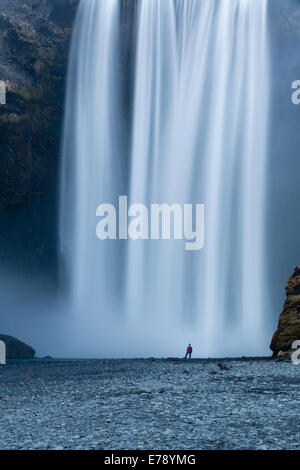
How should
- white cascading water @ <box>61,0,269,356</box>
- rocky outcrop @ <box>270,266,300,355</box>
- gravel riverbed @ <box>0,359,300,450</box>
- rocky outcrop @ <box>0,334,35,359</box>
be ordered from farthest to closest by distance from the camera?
white cascading water @ <box>61,0,269,356</box> < rocky outcrop @ <box>0,334,35,359</box> < rocky outcrop @ <box>270,266,300,355</box> < gravel riverbed @ <box>0,359,300,450</box>

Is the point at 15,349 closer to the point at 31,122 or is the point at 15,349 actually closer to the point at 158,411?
the point at 31,122

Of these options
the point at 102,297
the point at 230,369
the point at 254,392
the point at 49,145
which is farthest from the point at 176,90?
the point at 254,392

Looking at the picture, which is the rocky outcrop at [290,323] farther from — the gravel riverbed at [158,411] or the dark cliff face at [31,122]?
the dark cliff face at [31,122]

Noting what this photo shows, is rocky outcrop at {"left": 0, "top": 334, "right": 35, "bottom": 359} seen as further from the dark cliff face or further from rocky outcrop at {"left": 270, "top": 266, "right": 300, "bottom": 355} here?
rocky outcrop at {"left": 270, "top": 266, "right": 300, "bottom": 355}

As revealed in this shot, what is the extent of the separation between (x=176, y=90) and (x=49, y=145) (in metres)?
11.2

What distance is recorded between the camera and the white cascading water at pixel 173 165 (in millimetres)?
31969

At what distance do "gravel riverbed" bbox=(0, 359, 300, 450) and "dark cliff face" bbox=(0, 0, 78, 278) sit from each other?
23.2 meters

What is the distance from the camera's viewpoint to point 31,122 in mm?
32906

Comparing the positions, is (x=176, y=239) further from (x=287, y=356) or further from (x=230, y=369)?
(x=230, y=369)

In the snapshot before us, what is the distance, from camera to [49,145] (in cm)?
3491

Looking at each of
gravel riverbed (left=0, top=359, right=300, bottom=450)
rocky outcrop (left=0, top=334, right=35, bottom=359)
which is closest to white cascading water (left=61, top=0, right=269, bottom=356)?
rocky outcrop (left=0, top=334, right=35, bottom=359)

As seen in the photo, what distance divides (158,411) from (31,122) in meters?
29.1

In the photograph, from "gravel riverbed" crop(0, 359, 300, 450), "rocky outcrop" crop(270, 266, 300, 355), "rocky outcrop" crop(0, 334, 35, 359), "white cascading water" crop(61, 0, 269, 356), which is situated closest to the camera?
"gravel riverbed" crop(0, 359, 300, 450)

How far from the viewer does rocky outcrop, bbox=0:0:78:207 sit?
105 ft
